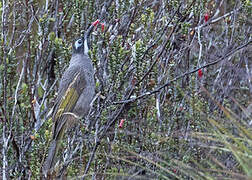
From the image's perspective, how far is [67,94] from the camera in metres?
5.32

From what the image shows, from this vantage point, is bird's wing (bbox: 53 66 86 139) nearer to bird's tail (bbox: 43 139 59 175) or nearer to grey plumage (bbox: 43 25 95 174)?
grey plumage (bbox: 43 25 95 174)

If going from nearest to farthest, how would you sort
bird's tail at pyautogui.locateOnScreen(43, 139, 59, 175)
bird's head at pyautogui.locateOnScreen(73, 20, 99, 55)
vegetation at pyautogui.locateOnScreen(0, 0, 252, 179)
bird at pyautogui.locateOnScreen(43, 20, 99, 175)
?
vegetation at pyautogui.locateOnScreen(0, 0, 252, 179)
bird's tail at pyautogui.locateOnScreen(43, 139, 59, 175)
bird at pyautogui.locateOnScreen(43, 20, 99, 175)
bird's head at pyautogui.locateOnScreen(73, 20, 99, 55)

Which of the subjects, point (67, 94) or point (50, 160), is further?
point (67, 94)

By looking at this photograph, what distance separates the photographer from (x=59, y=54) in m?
5.19

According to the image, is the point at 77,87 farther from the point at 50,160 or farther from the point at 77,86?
the point at 50,160

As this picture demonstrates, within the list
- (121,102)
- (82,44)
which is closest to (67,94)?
(82,44)

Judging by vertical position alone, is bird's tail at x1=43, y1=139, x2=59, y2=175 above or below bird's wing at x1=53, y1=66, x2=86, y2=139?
below

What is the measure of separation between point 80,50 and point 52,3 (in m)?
0.81

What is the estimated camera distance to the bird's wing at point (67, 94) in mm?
5012

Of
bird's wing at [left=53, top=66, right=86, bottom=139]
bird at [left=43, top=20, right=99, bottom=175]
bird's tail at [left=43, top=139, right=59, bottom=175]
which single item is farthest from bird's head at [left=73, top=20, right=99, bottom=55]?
bird's tail at [left=43, top=139, right=59, bottom=175]

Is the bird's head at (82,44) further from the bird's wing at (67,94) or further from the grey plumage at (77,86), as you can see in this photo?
the bird's wing at (67,94)

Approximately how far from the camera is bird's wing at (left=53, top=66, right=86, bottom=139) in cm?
501

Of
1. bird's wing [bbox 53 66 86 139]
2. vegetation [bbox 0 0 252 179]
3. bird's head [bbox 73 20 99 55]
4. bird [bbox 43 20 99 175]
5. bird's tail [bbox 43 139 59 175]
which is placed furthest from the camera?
bird's head [bbox 73 20 99 55]

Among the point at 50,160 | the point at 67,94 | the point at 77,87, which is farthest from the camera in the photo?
the point at 77,87
